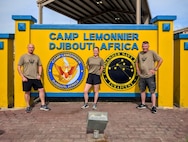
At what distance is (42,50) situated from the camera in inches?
279

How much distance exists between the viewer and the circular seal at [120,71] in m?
7.13

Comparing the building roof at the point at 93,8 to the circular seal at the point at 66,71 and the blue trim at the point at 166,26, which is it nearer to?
the circular seal at the point at 66,71

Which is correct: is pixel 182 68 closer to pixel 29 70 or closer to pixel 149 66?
pixel 149 66

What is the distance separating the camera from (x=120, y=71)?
23.4ft

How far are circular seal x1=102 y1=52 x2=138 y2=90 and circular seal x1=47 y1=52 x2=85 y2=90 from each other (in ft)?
2.43

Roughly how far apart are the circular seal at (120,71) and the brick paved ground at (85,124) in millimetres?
664

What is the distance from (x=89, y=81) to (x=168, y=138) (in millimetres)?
2873

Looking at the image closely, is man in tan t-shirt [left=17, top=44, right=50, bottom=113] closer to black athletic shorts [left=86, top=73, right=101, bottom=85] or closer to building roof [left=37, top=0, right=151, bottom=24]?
black athletic shorts [left=86, top=73, right=101, bottom=85]

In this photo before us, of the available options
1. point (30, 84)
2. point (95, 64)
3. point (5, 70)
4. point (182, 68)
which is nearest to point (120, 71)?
point (95, 64)

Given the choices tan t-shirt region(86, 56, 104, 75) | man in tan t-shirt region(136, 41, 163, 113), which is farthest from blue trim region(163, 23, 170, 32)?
tan t-shirt region(86, 56, 104, 75)

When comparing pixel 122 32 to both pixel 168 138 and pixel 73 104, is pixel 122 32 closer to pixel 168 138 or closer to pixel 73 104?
pixel 73 104

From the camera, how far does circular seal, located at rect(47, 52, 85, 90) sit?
7129 mm

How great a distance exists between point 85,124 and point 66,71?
2.43m

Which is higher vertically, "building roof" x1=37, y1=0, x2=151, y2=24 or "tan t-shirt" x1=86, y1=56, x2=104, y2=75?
"building roof" x1=37, y1=0, x2=151, y2=24
